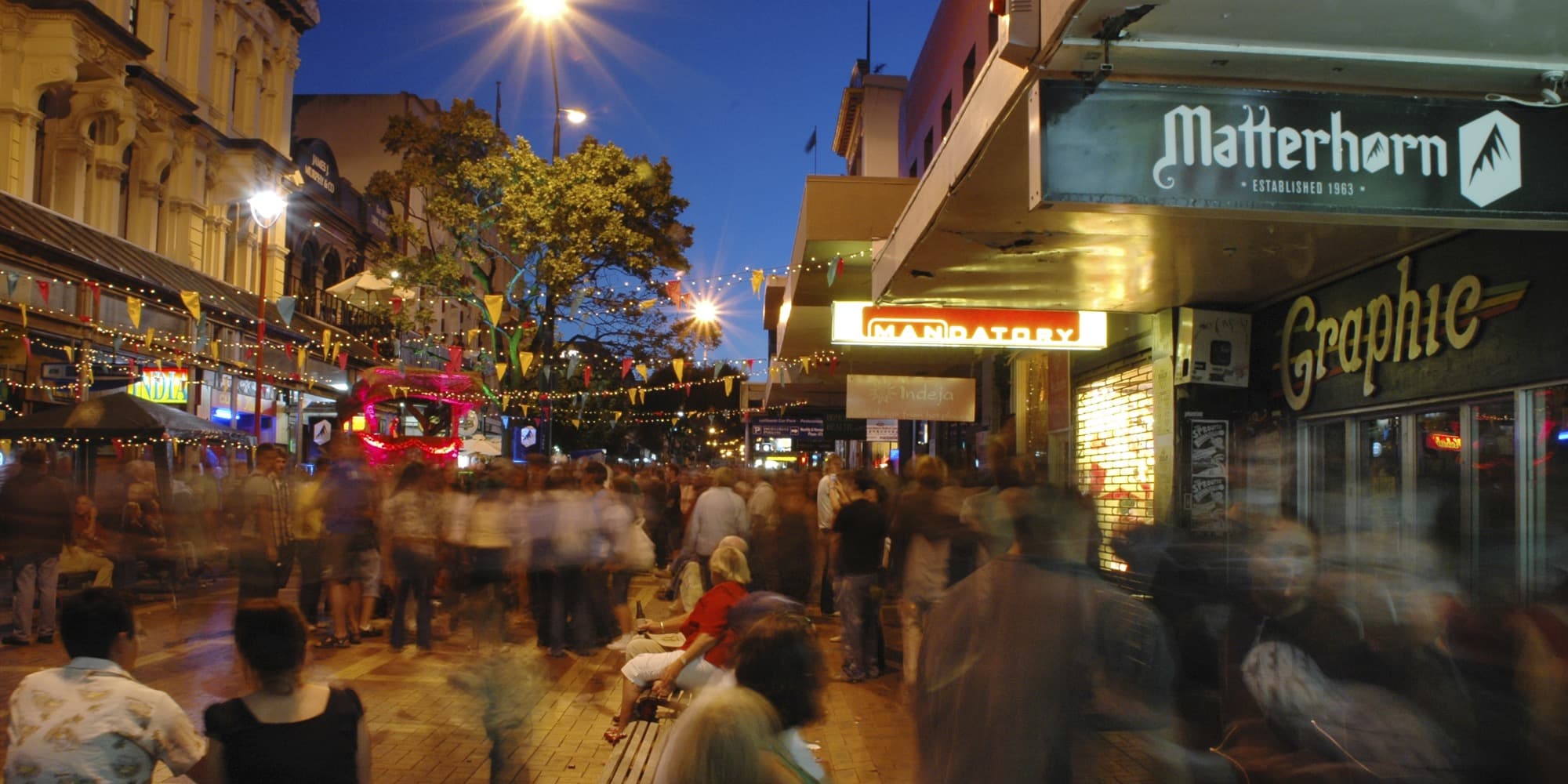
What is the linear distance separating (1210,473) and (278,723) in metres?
9.72

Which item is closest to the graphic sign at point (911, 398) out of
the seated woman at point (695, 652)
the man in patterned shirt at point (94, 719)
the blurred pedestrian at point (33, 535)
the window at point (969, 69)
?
the window at point (969, 69)

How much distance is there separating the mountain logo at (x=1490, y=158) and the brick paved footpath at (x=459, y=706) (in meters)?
3.58

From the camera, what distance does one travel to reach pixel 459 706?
8680 mm

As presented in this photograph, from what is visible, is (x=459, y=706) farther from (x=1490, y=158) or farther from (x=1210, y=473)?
(x=1490, y=158)

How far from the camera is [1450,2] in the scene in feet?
16.4

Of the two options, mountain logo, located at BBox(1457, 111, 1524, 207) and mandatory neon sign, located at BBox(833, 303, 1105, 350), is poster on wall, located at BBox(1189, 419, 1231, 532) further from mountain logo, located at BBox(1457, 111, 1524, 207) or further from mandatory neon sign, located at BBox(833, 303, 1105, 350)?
mountain logo, located at BBox(1457, 111, 1524, 207)

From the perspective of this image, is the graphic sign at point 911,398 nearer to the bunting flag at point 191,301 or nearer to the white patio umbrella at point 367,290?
the bunting flag at point 191,301

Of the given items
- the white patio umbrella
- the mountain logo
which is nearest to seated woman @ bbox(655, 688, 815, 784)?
the mountain logo

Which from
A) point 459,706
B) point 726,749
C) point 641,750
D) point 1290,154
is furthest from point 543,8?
point 726,749

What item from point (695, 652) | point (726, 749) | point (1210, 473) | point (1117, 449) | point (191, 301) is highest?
point (191, 301)

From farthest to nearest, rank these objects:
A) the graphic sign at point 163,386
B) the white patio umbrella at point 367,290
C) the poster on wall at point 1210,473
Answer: the white patio umbrella at point 367,290 < the graphic sign at point 163,386 < the poster on wall at point 1210,473

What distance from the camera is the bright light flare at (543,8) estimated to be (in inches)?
844

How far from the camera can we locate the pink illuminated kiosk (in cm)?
2436

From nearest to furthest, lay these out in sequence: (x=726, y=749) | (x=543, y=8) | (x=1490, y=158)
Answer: (x=726, y=749) < (x=1490, y=158) < (x=543, y=8)
